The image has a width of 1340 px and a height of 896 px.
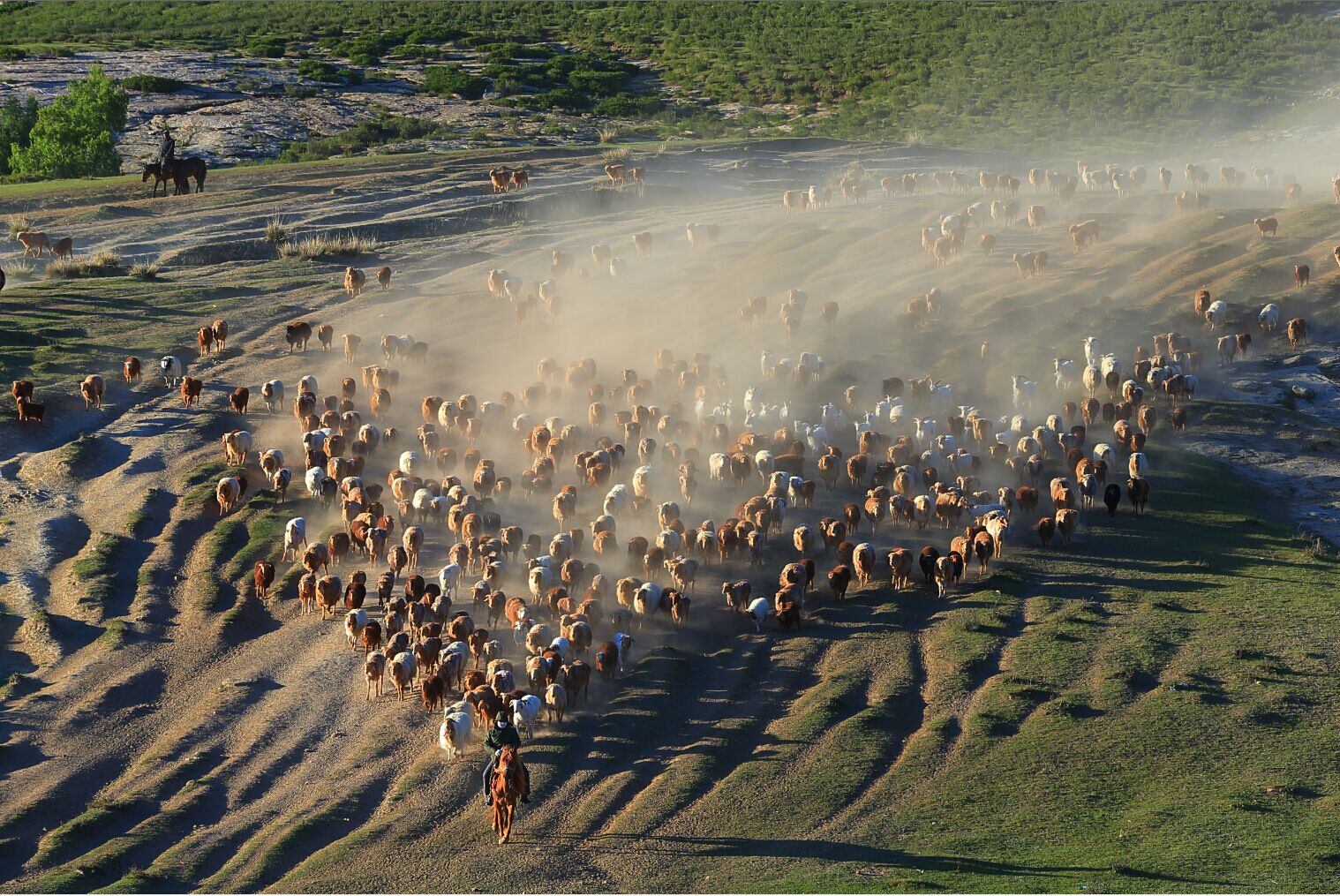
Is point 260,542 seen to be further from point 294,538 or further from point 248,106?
point 248,106

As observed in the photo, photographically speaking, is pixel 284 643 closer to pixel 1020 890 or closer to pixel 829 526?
pixel 829 526

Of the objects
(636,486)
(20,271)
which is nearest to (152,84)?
(20,271)

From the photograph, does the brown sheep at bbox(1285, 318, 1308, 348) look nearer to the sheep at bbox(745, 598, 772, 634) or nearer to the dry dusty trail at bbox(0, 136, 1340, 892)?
the dry dusty trail at bbox(0, 136, 1340, 892)

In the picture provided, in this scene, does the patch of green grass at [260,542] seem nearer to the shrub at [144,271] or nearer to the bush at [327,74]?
the shrub at [144,271]

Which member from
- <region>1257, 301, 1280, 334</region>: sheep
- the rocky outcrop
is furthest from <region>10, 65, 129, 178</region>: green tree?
<region>1257, 301, 1280, 334</region>: sheep

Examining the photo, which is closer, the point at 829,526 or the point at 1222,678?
the point at 1222,678

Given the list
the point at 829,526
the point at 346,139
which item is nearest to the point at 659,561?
the point at 829,526
